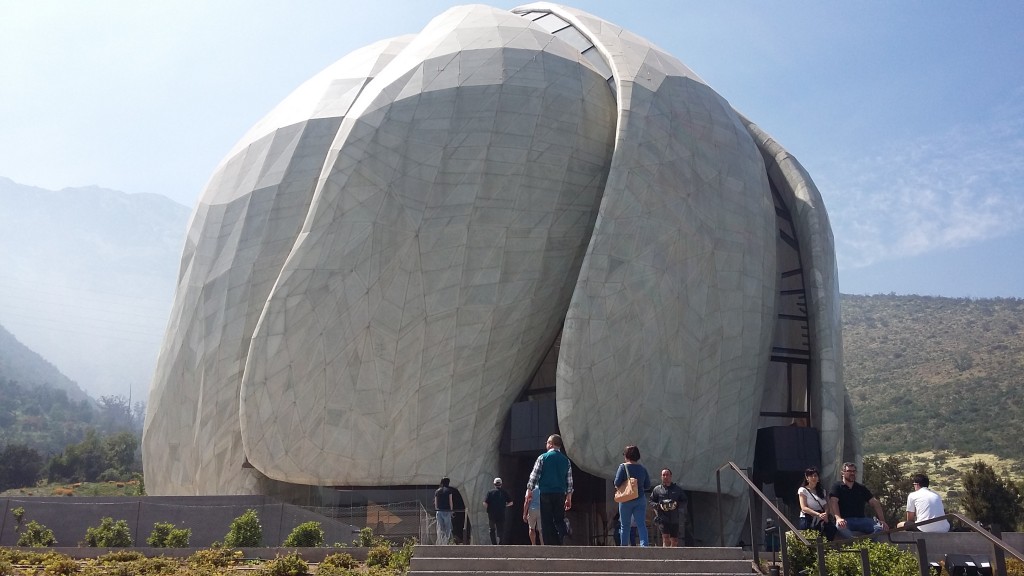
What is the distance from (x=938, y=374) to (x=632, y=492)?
278ft

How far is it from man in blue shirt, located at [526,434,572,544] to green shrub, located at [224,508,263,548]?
7.83m

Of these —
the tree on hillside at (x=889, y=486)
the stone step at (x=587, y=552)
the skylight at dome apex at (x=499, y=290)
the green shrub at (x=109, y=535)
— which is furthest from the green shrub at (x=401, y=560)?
the tree on hillside at (x=889, y=486)

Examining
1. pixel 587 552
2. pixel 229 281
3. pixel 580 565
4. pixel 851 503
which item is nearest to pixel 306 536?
pixel 587 552

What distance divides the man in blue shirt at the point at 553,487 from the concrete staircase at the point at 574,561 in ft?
4.34

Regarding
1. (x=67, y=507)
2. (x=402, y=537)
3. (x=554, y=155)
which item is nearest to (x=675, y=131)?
(x=554, y=155)

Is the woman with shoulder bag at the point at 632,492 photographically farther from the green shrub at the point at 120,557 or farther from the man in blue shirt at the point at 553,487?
the green shrub at the point at 120,557

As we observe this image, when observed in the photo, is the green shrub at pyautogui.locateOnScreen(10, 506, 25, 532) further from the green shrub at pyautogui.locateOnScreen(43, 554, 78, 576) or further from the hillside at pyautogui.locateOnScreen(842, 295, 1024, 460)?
the hillside at pyautogui.locateOnScreen(842, 295, 1024, 460)

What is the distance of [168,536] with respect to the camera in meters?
18.0

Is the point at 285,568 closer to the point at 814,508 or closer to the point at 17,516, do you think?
the point at 814,508

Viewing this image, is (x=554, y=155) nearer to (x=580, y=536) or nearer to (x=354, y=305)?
(x=354, y=305)

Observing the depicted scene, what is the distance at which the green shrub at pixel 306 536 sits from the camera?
17750 millimetres

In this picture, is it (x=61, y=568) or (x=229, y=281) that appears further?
(x=229, y=281)

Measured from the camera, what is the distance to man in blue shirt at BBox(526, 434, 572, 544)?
40.8 feet

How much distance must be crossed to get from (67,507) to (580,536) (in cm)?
1482
